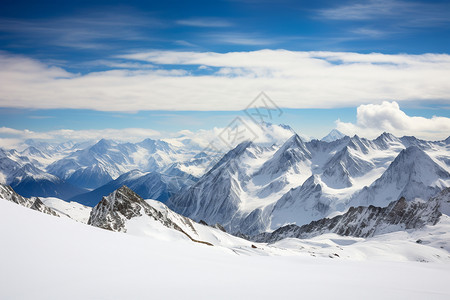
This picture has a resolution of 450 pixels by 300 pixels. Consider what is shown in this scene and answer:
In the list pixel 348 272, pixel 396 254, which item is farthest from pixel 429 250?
pixel 348 272

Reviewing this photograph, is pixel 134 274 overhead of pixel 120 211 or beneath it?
overhead

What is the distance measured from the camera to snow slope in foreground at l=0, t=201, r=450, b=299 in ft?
34.6

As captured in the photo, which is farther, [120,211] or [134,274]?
[120,211]

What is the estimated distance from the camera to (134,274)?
12367mm

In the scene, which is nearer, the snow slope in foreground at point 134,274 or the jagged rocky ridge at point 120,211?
the snow slope in foreground at point 134,274

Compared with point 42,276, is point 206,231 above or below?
below

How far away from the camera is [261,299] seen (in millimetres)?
11750

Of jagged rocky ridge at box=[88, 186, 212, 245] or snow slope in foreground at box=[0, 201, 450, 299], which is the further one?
jagged rocky ridge at box=[88, 186, 212, 245]

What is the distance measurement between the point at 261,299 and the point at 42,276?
7.01 m

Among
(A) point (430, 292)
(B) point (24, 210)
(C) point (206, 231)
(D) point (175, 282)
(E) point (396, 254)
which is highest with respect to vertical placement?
(A) point (430, 292)

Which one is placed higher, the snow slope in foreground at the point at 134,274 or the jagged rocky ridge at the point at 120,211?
the snow slope in foreground at the point at 134,274

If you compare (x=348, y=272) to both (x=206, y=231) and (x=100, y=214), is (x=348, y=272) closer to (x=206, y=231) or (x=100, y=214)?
(x=100, y=214)

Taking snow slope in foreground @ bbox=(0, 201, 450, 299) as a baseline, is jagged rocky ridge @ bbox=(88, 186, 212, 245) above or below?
below

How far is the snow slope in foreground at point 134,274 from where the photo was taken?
10555 millimetres
